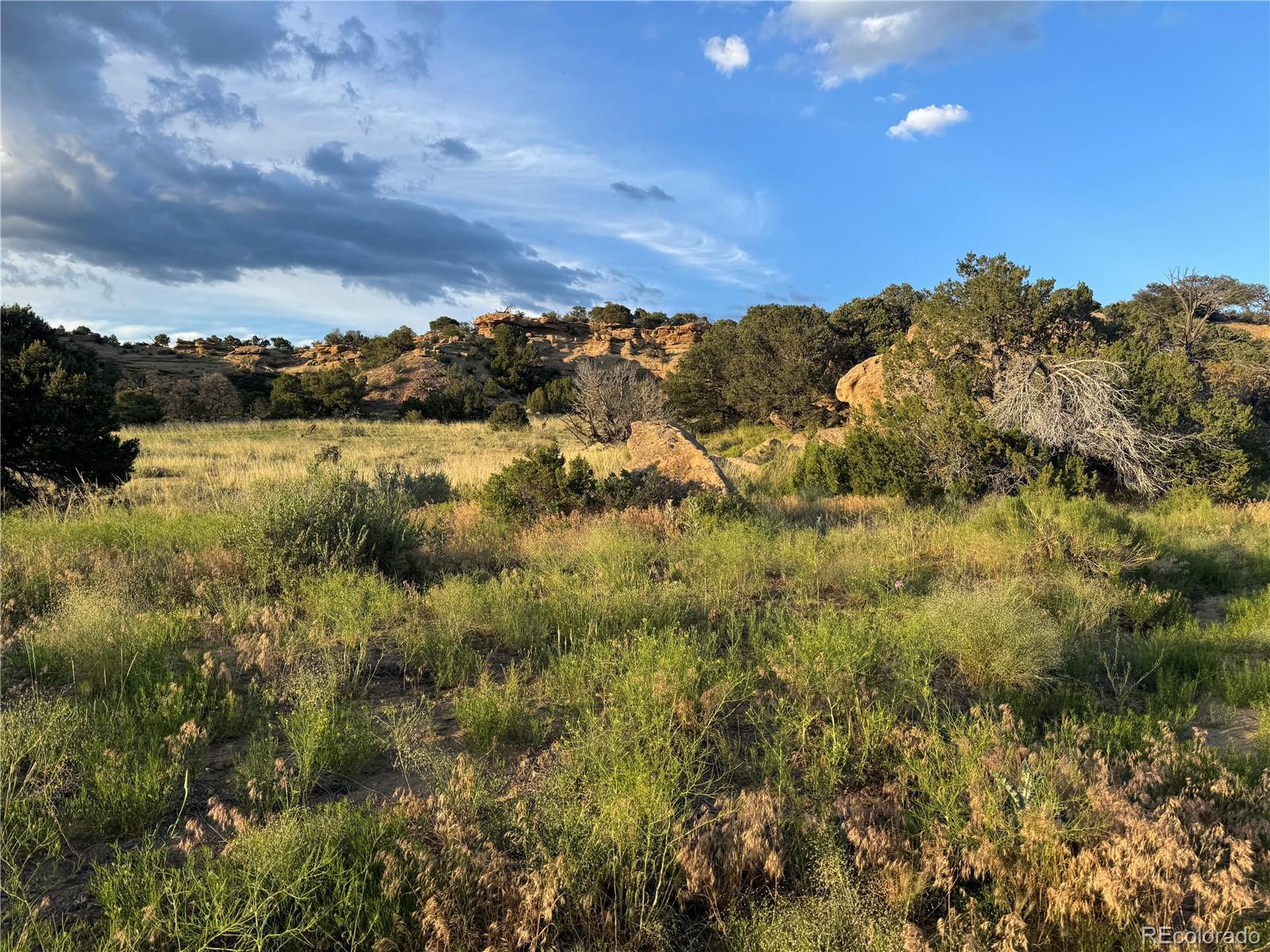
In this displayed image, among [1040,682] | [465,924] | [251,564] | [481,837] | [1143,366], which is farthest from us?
[1143,366]

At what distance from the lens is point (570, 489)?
9539 mm

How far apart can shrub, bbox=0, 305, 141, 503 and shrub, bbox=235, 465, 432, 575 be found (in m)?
5.06

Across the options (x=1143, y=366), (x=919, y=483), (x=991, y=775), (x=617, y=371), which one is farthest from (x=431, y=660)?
(x=617, y=371)

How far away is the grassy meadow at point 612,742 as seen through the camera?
7.23 feet

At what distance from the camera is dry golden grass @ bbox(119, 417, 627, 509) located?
36.8 ft

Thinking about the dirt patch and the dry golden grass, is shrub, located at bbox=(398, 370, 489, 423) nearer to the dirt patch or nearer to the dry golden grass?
the dry golden grass

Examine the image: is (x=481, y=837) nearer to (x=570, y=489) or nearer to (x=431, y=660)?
(x=431, y=660)

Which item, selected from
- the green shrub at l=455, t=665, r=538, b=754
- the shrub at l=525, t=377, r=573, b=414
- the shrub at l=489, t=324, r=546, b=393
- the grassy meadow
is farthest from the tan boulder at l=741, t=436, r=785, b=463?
the shrub at l=489, t=324, r=546, b=393

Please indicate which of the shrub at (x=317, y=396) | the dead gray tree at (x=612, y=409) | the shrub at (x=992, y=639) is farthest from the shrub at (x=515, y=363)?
the shrub at (x=992, y=639)

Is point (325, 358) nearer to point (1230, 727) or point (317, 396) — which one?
point (317, 396)

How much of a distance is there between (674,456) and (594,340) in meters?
42.6

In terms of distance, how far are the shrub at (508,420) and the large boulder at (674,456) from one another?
14627mm

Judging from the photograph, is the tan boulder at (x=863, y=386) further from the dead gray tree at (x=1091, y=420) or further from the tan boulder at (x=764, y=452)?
the dead gray tree at (x=1091, y=420)

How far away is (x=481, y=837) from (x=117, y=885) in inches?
45.4
